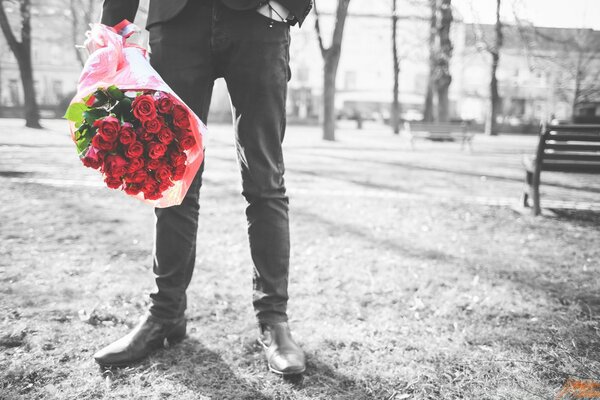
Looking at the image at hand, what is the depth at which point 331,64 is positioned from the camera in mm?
15680

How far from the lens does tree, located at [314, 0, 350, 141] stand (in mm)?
14641

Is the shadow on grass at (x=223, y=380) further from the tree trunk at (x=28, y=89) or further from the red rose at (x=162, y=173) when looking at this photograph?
the tree trunk at (x=28, y=89)

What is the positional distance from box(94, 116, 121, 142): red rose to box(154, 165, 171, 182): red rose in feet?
0.60

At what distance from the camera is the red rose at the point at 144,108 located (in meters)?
1.57

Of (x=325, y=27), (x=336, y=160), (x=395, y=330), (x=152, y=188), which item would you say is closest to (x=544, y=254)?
(x=395, y=330)

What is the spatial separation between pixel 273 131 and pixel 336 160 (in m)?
8.21

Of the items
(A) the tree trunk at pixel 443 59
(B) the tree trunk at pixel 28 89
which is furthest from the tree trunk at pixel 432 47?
(B) the tree trunk at pixel 28 89

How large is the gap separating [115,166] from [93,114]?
211 millimetres

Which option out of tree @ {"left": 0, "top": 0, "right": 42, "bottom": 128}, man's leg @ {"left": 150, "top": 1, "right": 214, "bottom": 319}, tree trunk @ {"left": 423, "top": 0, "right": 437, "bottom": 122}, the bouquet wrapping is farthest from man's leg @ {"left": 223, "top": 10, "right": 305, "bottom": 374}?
tree @ {"left": 0, "top": 0, "right": 42, "bottom": 128}

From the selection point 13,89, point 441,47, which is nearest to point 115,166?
point 441,47

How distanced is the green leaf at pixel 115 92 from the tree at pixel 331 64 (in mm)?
13518

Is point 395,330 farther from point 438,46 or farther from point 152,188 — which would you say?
point 438,46

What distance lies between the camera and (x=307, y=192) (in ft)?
19.6

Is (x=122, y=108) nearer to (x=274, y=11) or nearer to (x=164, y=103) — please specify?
(x=164, y=103)
